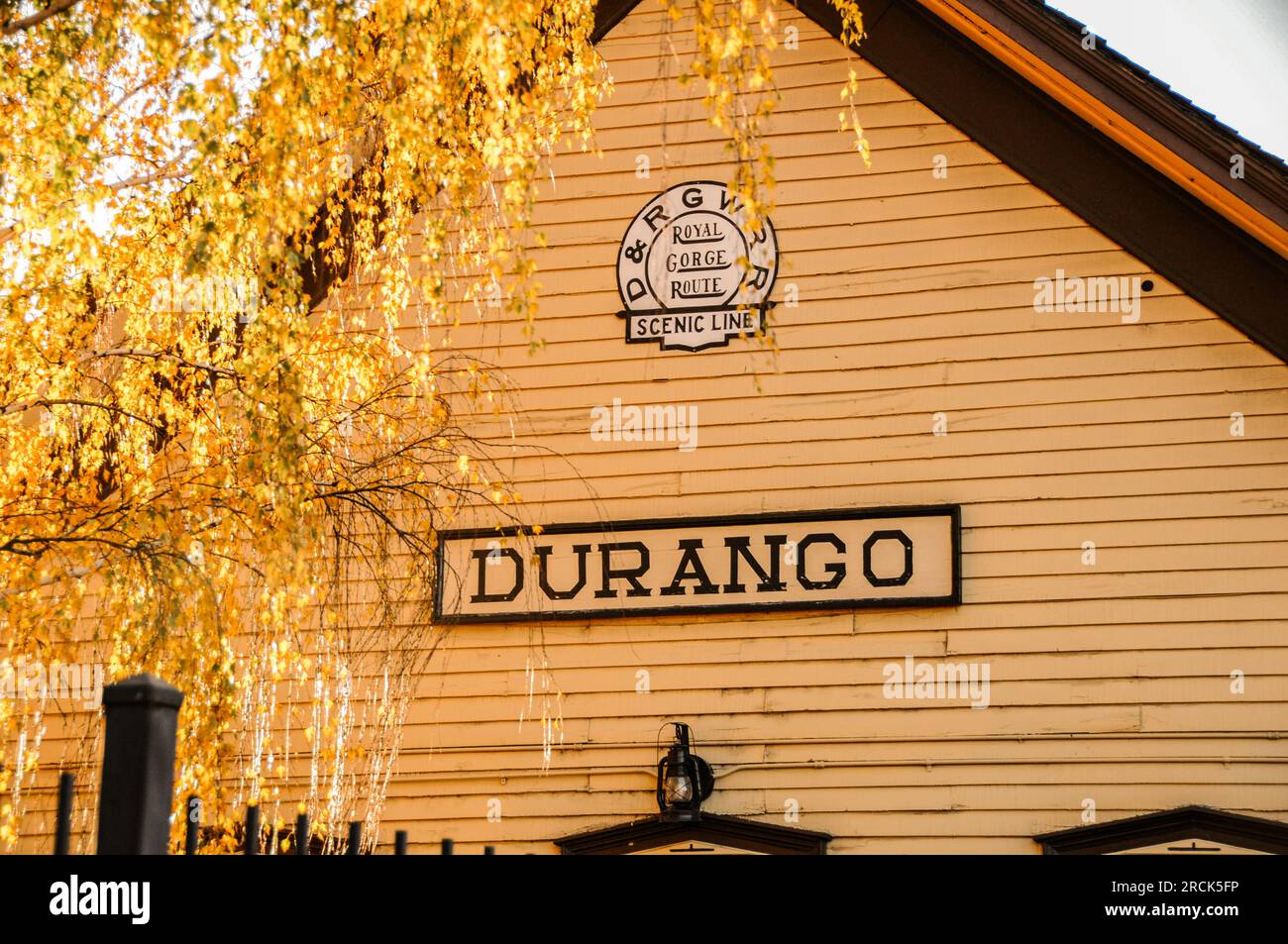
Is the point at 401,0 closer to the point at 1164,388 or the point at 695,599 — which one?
the point at 695,599

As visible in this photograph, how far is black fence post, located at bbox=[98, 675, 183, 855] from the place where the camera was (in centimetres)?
343

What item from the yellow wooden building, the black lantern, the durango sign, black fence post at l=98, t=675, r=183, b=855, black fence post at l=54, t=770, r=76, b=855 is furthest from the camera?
the durango sign

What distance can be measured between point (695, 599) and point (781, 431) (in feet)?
4.23

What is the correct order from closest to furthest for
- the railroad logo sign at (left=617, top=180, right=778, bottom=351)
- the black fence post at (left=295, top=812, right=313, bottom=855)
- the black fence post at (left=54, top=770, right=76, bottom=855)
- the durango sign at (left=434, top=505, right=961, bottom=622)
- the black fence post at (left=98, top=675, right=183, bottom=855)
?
the black fence post at (left=98, top=675, right=183, bottom=855) → the black fence post at (left=54, top=770, right=76, bottom=855) → the black fence post at (left=295, top=812, right=313, bottom=855) → the durango sign at (left=434, top=505, right=961, bottom=622) → the railroad logo sign at (left=617, top=180, right=778, bottom=351)

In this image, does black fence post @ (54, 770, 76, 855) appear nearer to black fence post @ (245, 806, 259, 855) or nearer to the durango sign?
black fence post @ (245, 806, 259, 855)

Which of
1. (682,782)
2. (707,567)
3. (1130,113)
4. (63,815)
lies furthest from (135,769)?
(1130,113)

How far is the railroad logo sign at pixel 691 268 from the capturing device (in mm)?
10938

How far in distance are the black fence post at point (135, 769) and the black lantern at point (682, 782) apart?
6880 millimetres

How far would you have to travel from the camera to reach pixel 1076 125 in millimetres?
10547

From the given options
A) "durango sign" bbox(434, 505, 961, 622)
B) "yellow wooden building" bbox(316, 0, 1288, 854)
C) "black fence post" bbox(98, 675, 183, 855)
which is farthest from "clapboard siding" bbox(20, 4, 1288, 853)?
"black fence post" bbox(98, 675, 183, 855)

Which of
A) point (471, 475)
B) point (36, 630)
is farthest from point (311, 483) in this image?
point (471, 475)

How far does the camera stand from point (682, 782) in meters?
10.2

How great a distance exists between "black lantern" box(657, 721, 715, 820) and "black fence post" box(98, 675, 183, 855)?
688 cm
